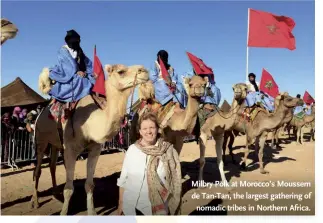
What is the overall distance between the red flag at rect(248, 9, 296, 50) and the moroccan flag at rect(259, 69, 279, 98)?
1981 millimetres

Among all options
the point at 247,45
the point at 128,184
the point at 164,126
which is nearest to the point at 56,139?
the point at 164,126

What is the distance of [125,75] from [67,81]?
1.24 m

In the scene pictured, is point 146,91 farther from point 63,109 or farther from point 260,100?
point 260,100

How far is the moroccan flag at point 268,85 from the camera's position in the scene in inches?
383

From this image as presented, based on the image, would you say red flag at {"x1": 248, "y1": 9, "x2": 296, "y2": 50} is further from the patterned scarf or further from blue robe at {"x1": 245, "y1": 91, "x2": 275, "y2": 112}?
the patterned scarf

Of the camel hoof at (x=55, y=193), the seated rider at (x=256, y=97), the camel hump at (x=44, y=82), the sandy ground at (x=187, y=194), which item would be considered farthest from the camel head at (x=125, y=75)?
the seated rider at (x=256, y=97)

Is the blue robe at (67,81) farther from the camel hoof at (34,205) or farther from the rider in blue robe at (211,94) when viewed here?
the rider in blue robe at (211,94)

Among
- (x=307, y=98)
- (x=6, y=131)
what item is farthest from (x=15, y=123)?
(x=307, y=98)

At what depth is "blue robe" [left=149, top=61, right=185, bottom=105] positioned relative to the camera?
6988mm

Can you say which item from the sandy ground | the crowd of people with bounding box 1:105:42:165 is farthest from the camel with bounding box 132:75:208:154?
the crowd of people with bounding box 1:105:42:165

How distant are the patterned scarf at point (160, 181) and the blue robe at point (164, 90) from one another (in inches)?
136

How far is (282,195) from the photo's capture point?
562 cm

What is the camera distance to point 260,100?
10.8 meters

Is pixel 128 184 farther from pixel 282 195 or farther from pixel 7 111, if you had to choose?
pixel 7 111
